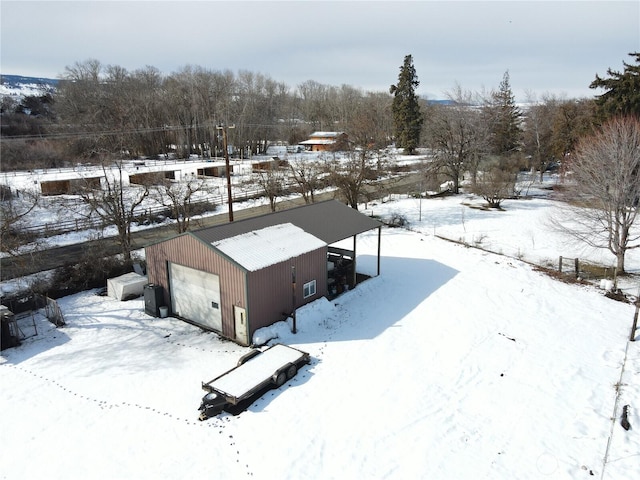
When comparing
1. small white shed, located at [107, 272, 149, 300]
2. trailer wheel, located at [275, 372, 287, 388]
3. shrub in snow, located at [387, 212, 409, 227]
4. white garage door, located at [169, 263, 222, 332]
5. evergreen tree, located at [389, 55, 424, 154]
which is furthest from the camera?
evergreen tree, located at [389, 55, 424, 154]

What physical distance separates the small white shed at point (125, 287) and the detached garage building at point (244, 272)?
165 cm

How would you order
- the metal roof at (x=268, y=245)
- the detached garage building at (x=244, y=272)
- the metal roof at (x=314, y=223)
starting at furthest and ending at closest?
the metal roof at (x=314, y=223)
the metal roof at (x=268, y=245)
the detached garage building at (x=244, y=272)

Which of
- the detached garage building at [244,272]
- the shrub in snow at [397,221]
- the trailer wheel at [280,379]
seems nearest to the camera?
the trailer wheel at [280,379]

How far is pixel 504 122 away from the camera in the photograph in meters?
53.7

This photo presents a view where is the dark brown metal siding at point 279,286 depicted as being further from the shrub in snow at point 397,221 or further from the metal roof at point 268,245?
the shrub in snow at point 397,221

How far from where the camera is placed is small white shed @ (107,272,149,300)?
749 inches

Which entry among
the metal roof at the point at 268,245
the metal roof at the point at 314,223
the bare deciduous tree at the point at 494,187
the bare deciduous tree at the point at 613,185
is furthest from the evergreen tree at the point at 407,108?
the metal roof at the point at 268,245

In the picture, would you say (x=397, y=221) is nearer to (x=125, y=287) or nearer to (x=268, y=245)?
(x=268, y=245)

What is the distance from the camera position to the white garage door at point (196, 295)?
53.0 feet

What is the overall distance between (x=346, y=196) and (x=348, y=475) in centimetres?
2567

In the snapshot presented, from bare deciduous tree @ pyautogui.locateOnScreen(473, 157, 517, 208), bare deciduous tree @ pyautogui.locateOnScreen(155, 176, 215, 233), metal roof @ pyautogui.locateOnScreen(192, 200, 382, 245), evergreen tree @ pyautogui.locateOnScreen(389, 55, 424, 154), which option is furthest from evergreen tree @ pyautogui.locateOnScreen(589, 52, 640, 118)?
evergreen tree @ pyautogui.locateOnScreen(389, 55, 424, 154)

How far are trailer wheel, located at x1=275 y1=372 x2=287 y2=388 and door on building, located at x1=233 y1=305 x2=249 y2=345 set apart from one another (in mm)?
2574

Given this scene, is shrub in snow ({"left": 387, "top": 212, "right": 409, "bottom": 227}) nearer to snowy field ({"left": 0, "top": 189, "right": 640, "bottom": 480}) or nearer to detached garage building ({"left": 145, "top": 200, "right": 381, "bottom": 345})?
snowy field ({"left": 0, "top": 189, "right": 640, "bottom": 480})

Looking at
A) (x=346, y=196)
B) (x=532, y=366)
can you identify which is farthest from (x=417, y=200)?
(x=532, y=366)
